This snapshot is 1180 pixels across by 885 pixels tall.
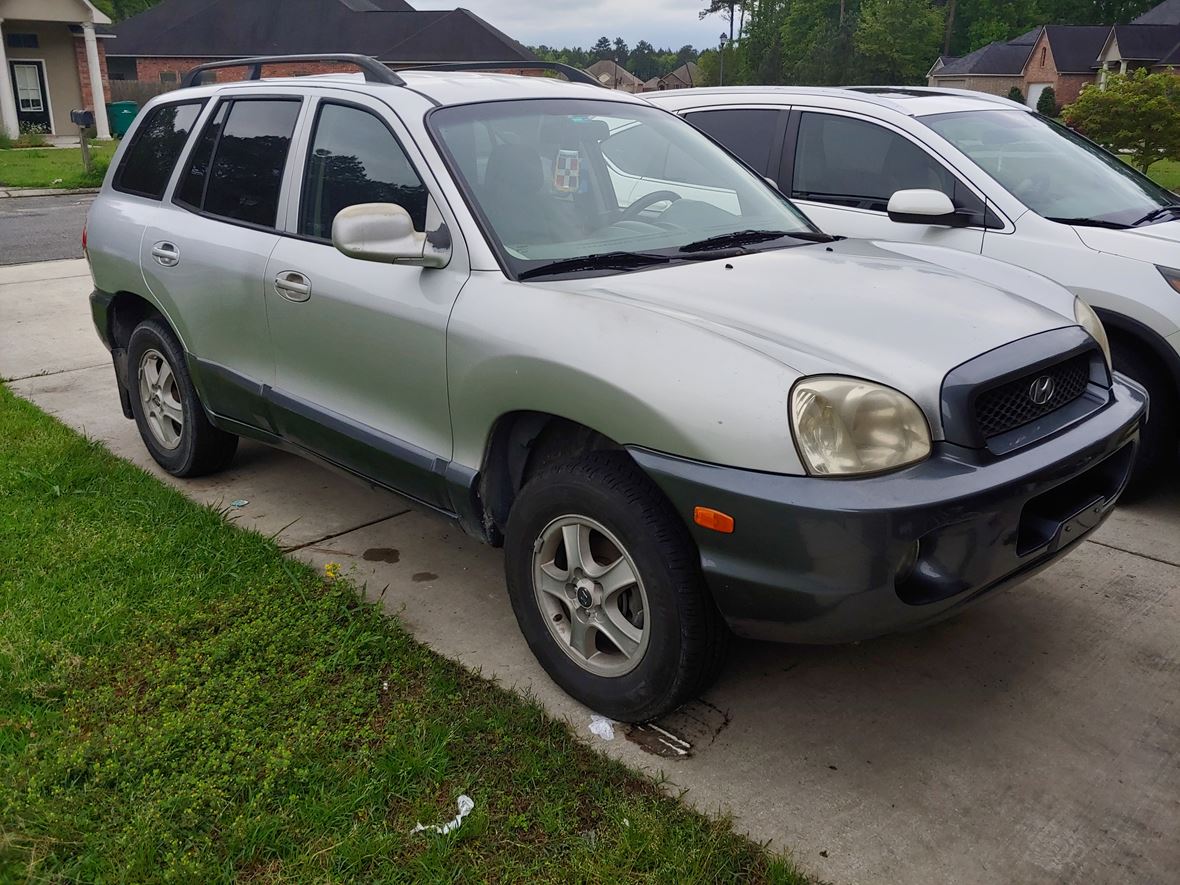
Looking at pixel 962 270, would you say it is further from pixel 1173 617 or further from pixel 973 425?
pixel 1173 617

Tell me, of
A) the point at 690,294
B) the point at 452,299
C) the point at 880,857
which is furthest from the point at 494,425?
the point at 880,857

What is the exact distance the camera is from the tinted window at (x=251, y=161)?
4086 mm

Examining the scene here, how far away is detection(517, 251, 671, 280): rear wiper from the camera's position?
127 inches

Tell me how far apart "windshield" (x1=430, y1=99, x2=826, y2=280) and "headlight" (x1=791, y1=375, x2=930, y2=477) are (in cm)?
92

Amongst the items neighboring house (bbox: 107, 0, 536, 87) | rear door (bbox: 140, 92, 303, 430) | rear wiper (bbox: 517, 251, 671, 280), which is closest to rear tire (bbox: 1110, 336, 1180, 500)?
rear wiper (bbox: 517, 251, 671, 280)

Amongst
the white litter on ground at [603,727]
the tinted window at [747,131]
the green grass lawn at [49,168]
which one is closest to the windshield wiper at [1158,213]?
the tinted window at [747,131]

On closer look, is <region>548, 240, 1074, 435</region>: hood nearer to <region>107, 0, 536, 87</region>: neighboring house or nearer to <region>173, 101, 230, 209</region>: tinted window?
<region>173, 101, 230, 209</region>: tinted window

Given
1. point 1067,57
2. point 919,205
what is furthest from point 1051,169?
point 1067,57

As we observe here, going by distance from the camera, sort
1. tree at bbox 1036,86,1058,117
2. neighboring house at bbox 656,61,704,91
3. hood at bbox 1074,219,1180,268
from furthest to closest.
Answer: neighboring house at bbox 656,61,704,91 < tree at bbox 1036,86,1058,117 < hood at bbox 1074,219,1180,268

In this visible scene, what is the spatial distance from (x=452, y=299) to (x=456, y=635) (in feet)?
3.90

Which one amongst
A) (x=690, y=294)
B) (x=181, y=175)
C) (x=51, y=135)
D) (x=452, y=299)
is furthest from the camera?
(x=51, y=135)

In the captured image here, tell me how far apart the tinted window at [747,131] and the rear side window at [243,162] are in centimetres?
260

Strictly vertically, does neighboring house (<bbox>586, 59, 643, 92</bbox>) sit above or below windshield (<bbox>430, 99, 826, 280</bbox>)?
above

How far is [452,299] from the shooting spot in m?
3.28
